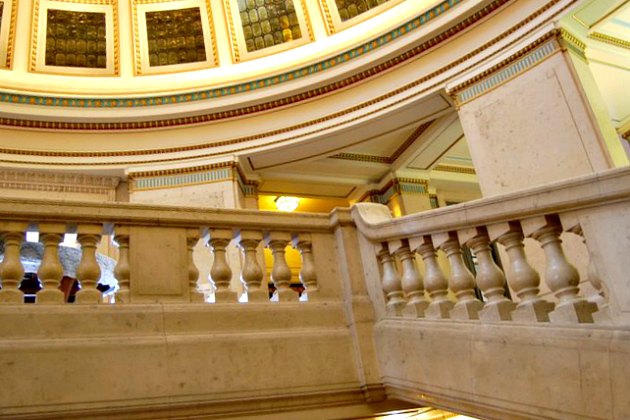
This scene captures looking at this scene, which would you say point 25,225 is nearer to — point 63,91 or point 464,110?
point 464,110

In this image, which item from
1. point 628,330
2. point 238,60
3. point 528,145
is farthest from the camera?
point 238,60

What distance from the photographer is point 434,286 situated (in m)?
3.41

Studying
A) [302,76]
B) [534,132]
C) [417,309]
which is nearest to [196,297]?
[417,309]

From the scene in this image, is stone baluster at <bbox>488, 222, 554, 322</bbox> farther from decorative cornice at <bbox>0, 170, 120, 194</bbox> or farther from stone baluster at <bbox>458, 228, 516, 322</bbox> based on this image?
decorative cornice at <bbox>0, 170, 120, 194</bbox>

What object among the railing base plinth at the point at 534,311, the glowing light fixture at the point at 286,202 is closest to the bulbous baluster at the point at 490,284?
the railing base plinth at the point at 534,311

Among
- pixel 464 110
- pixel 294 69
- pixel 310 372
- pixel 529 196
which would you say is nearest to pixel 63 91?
pixel 294 69

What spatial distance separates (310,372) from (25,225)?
1886 millimetres

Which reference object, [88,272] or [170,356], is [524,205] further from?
[88,272]

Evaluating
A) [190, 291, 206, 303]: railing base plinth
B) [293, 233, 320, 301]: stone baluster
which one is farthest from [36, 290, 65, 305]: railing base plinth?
[293, 233, 320, 301]: stone baluster

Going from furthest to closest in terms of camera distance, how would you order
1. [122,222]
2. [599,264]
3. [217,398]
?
[122,222] < [217,398] < [599,264]

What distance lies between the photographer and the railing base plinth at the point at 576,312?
8.43ft

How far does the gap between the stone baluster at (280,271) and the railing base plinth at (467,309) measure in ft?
3.63

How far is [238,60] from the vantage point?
1198cm

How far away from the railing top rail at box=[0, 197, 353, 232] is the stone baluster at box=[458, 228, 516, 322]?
1.18 meters
